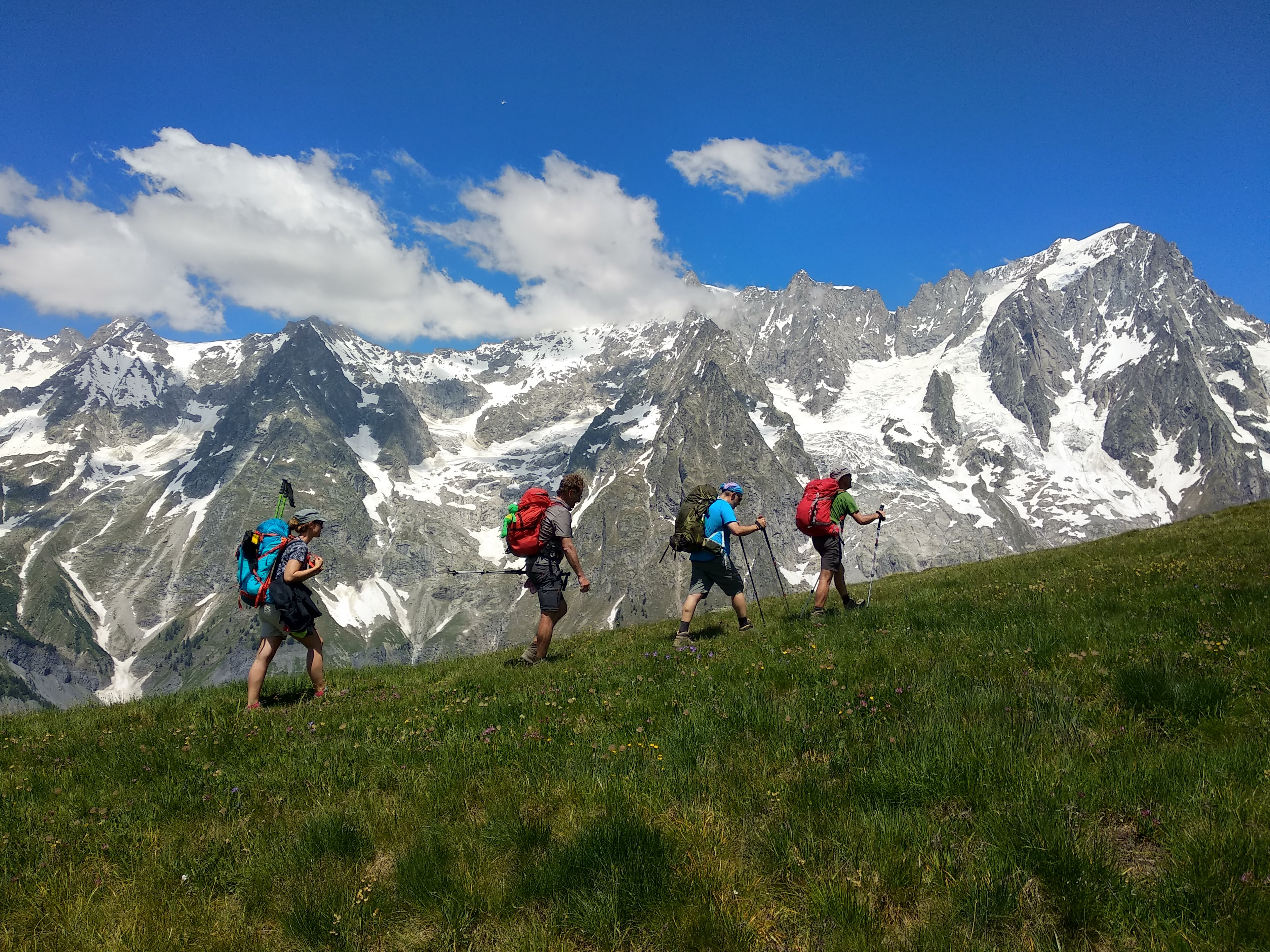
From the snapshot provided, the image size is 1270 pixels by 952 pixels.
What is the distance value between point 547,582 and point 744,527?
14.9 feet

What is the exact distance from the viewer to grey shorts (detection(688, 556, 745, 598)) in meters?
14.8

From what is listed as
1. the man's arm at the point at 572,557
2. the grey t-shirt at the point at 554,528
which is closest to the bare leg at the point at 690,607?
the man's arm at the point at 572,557

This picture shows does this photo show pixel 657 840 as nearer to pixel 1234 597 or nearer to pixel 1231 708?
pixel 1231 708

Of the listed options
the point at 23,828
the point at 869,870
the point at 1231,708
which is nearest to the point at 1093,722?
the point at 1231,708

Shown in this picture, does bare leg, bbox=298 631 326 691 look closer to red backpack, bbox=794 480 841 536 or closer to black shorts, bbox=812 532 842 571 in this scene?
red backpack, bbox=794 480 841 536

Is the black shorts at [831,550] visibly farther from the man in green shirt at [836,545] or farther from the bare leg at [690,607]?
the bare leg at [690,607]

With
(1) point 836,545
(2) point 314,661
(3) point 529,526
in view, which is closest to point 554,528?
(3) point 529,526

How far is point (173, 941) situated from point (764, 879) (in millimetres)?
3759

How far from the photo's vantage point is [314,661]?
12656 millimetres

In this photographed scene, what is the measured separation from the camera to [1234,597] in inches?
398

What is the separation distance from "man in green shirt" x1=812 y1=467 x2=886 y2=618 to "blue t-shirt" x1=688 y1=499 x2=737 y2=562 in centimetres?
216

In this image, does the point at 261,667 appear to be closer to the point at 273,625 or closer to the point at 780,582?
the point at 273,625

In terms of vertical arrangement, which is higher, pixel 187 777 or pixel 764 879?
pixel 187 777

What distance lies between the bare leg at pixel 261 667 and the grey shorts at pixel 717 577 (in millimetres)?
8511
